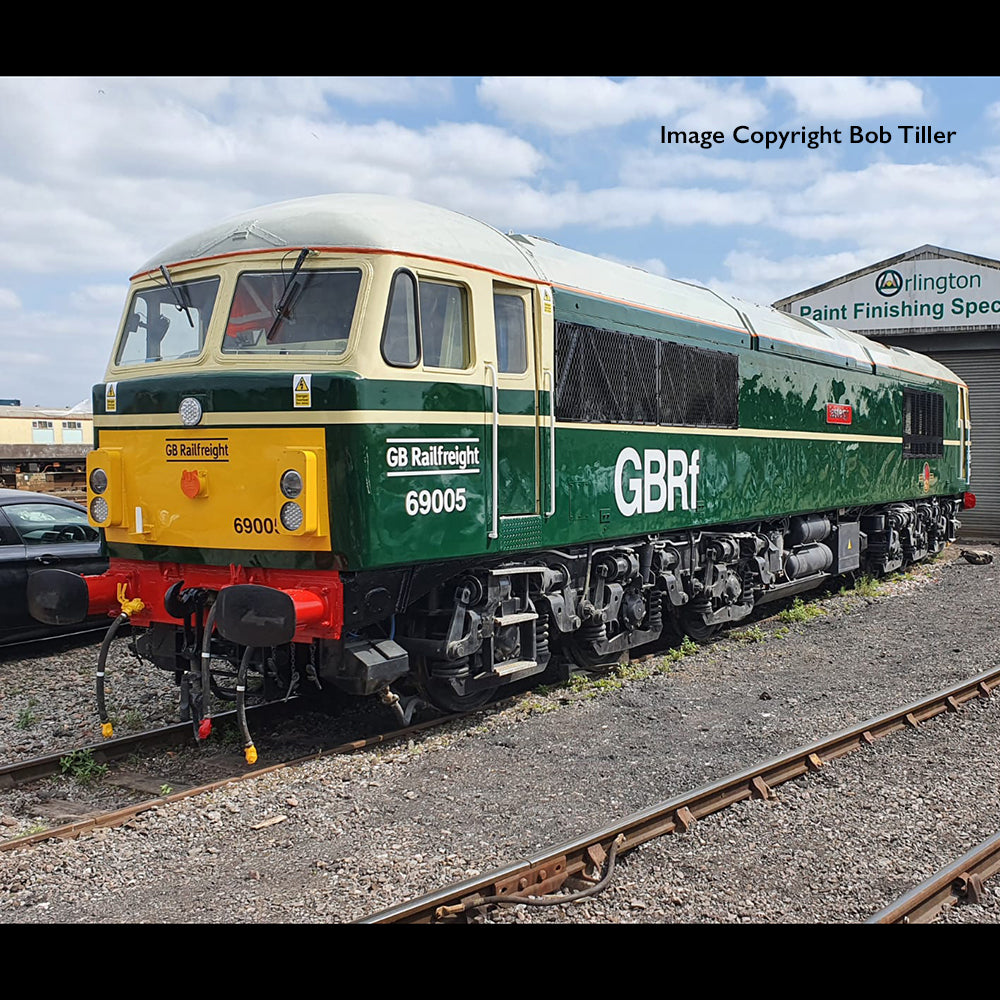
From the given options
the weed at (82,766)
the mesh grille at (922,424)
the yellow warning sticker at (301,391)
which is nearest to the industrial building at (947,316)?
the mesh grille at (922,424)

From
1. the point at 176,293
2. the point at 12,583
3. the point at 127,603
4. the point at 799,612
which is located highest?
the point at 176,293

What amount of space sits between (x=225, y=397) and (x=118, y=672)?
4.24 meters

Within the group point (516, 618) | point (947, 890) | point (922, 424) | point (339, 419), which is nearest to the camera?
point (947, 890)

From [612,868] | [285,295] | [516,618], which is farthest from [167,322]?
[612,868]

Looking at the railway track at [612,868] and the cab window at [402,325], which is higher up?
the cab window at [402,325]

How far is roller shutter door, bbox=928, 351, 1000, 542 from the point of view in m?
23.0

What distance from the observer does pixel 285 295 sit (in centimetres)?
657

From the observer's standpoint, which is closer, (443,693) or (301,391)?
(301,391)

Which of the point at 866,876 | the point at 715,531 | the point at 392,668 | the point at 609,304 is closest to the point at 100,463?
the point at 392,668

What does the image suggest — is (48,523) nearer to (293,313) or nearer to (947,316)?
(293,313)

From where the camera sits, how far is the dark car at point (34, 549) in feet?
31.8

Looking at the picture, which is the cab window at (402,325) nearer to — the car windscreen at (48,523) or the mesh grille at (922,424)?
the car windscreen at (48,523)

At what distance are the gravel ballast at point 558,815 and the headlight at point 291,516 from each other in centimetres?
161

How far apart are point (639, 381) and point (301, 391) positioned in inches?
148
